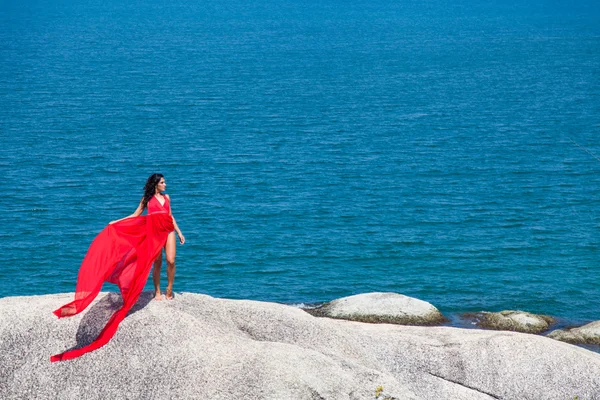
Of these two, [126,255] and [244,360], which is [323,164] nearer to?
[126,255]

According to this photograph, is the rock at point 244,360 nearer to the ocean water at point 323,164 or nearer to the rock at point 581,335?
the rock at point 581,335

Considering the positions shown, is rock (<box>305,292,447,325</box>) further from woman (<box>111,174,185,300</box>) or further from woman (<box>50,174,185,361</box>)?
woman (<box>50,174,185,361</box>)

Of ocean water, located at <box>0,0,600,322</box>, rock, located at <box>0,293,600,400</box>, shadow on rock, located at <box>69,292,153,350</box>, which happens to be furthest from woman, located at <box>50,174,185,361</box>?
ocean water, located at <box>0,0,600,322</box>

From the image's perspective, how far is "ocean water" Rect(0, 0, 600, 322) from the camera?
48.7 metres

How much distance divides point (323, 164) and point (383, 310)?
3670 cm

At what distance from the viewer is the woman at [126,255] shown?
73.1 feet

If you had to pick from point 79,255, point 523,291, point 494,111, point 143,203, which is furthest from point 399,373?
point 494,111

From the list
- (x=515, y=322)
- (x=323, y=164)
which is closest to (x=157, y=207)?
(x=515, y=322)

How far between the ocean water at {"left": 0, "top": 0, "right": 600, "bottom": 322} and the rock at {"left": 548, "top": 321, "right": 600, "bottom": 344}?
597 cm

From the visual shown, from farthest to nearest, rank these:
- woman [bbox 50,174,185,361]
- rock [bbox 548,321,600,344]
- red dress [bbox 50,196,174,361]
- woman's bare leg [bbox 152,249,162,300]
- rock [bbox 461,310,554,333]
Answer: rock [bbox 461,310,554,333]
rock [bbox 548,321,600,344]
woman's bare leg [bbox 152,249,162,300]
woman [bbox 50,174,185,361]
red dress [bbox 50,196,174,361]

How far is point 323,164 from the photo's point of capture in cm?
7206

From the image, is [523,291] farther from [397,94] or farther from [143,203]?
[397,94]

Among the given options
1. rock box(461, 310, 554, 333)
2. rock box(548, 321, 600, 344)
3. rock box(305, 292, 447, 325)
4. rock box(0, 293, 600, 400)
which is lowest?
rock box(461, 310, 554, 333)

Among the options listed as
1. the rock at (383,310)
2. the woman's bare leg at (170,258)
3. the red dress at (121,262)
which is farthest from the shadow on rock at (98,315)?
the rock at (383,310)
